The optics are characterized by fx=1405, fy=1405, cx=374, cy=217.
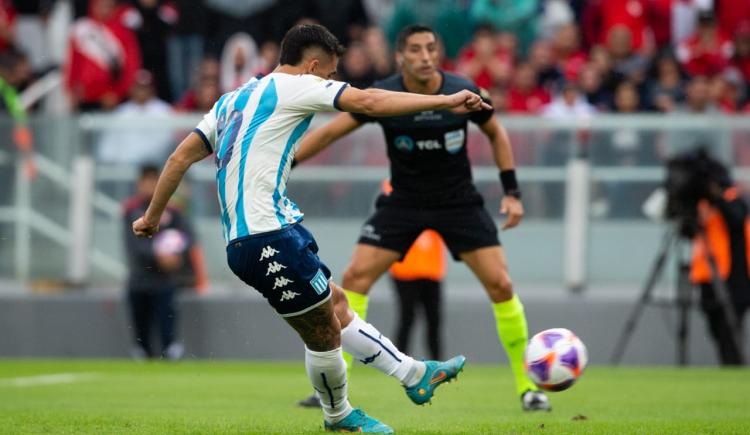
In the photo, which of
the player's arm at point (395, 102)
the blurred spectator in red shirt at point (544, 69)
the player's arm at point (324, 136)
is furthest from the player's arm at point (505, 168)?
the blurred spectator in red shirt at point (544, 69)

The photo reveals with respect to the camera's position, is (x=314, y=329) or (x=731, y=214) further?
(x=731, y=214)

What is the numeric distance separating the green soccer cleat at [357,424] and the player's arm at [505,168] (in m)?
2.59

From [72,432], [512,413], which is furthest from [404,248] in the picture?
[72,432]

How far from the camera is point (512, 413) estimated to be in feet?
31.0

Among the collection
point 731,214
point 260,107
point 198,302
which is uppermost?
point 260,107

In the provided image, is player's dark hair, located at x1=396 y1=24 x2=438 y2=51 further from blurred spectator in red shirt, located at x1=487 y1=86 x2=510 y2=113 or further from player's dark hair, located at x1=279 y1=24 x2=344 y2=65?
blurred spectator in red shirt, located at x1=487 y1=86 x2=510 y2=113

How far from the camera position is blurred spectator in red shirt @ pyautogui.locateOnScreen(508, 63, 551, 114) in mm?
17359

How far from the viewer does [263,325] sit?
54.5 feet

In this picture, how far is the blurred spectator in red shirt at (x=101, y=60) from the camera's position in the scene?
1766cm

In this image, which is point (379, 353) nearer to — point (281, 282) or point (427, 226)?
point (281, 282)

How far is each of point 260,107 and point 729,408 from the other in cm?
436

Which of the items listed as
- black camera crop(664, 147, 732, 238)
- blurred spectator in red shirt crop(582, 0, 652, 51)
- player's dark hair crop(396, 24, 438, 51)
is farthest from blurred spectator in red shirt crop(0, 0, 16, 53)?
player's dark hair crop(396, 24, 438, 51)

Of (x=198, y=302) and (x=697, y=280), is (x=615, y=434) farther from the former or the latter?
(x=198, y=302)

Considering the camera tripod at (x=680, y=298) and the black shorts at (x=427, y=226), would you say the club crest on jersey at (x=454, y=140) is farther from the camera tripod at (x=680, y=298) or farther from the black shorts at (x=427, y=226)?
the camera tripod at (x=680, y=298)
